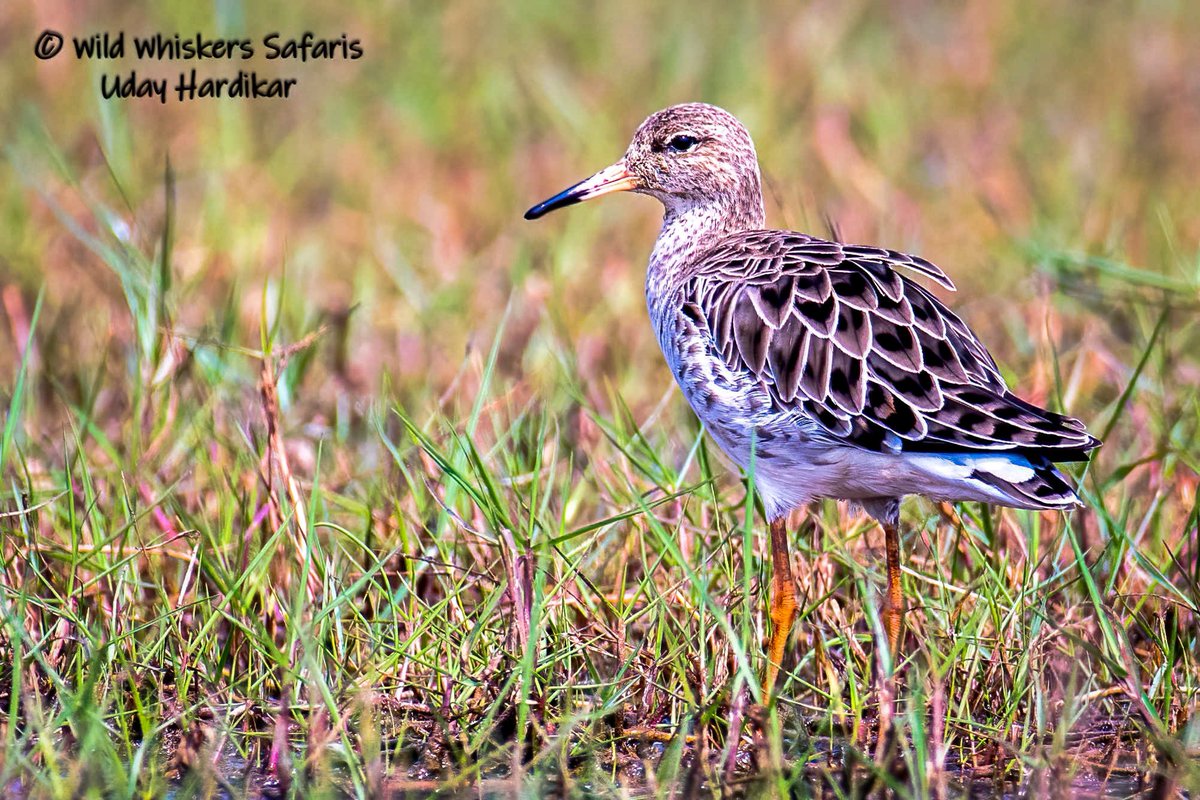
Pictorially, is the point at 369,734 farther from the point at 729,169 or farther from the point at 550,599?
the point at 729,169

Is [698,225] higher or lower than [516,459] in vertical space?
higher

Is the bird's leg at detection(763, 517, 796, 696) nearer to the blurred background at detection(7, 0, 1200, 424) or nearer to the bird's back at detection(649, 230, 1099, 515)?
the bird's back at detection(649, 230, 1099, 515)

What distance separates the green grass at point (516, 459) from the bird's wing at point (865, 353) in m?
0.42

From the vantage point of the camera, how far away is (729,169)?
17.4ft

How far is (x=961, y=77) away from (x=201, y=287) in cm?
486

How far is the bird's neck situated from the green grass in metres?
0.25

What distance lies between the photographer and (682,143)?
5.36 meters

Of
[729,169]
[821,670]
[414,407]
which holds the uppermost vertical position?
[729,169]

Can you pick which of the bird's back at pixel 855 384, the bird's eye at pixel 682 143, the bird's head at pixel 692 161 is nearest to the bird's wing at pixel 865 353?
the bird's back at pixel 855 384

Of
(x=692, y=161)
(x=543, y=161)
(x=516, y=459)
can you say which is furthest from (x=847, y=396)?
(x=543, y=161)

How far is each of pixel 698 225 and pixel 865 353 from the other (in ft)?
3.86

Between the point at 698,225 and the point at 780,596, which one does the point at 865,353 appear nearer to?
the point at 780,596

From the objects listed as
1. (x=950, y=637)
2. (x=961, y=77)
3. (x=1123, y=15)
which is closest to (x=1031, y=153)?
(x=961, y=77)

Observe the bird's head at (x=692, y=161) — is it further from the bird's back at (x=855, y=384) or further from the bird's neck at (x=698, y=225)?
the bird's back at (x=855, y=384)
